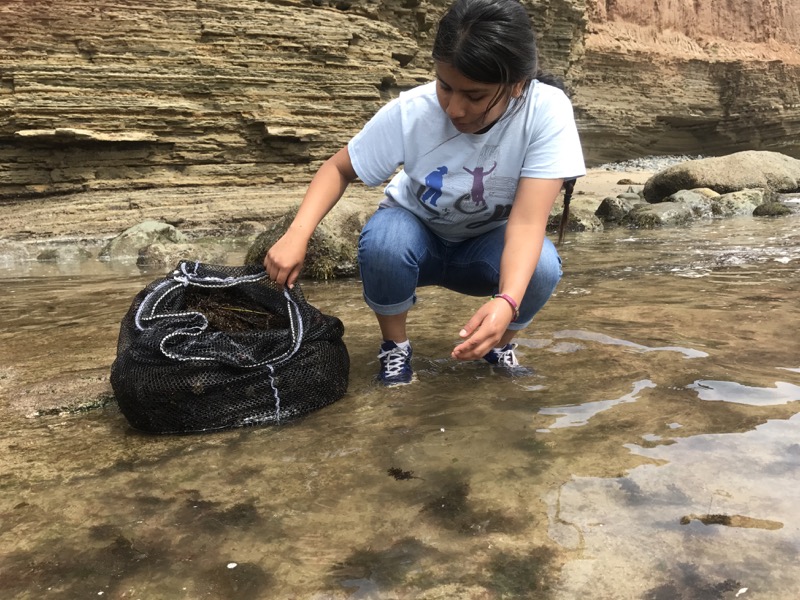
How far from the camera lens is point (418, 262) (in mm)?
2537

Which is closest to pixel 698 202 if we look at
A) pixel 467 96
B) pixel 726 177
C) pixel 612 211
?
pixel 612 211

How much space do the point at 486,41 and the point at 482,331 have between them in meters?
0.82

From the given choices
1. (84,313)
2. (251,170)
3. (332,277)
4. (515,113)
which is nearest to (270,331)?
(515,113)

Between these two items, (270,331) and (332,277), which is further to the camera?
(332,277)

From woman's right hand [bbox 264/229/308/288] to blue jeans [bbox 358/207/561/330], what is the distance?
338 millimetres

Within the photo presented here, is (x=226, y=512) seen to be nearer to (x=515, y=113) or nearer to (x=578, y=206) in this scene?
(x=515, y=113)

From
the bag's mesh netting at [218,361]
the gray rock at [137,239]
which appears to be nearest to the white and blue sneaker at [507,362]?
the bag's mesh netting at [218,361]

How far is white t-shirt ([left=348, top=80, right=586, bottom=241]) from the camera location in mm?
2309

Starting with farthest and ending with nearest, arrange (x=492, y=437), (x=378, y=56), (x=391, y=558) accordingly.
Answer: (x=378, y=56) < (x=492, y=437) < (x=391, y=558)

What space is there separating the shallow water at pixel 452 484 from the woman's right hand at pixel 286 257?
1.60ft

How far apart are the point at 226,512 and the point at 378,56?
41.2 feet

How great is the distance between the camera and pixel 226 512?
160 centimetres

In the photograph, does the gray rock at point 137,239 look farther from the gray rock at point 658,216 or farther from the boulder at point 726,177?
the boulder at point 726,177

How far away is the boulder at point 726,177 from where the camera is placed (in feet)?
44.7
